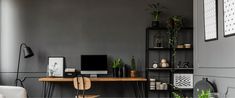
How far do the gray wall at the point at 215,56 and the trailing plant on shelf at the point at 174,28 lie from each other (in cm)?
107

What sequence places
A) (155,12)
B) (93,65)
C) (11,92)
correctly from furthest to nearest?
(155,12) → (93,65) → (11,92)

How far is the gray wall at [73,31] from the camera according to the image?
23.0 feet

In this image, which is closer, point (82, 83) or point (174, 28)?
point (82, 83)

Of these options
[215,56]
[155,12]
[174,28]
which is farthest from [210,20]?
[155,12]

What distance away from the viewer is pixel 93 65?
687cm

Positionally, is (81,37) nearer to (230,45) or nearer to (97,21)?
(97,21)

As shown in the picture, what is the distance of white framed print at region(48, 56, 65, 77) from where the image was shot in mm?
6820

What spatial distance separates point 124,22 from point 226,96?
3190mm

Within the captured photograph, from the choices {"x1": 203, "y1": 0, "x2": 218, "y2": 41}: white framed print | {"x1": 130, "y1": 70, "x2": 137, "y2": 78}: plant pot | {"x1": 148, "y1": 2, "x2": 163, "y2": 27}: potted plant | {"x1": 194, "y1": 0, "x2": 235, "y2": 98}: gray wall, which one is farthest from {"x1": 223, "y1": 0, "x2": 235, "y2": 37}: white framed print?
{"x1": 130, "y1": 70, "x2": 137, "y2": 78}: plant pot

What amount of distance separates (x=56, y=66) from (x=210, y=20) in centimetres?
326

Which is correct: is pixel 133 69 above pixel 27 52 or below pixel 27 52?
below

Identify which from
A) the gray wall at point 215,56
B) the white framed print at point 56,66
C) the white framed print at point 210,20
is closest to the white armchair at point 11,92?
the gray wall at point 215,56

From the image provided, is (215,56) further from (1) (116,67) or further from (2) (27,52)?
(2) (27,52)

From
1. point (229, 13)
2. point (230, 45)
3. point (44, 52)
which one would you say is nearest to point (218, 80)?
point (230, 45)
